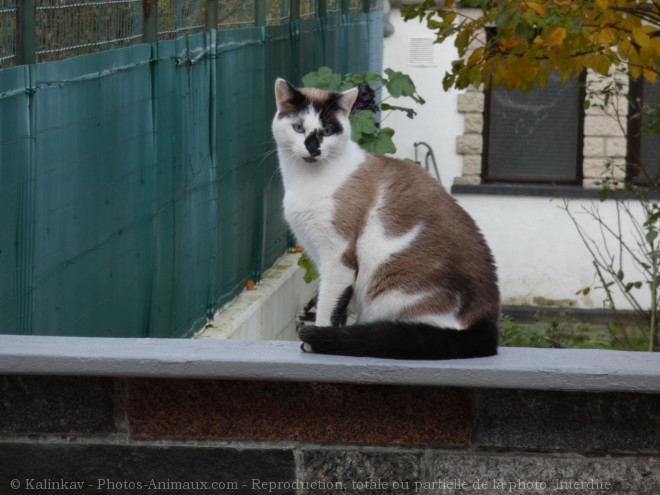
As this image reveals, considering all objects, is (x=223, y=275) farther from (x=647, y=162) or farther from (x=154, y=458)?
(x=647, y=162)

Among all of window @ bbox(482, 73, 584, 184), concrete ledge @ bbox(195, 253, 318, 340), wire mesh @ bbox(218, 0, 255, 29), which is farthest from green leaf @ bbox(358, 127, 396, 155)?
window @ bbox(482, 73, 584, 184)

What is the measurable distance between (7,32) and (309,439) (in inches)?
68.2

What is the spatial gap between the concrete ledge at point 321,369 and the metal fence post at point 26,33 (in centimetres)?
118

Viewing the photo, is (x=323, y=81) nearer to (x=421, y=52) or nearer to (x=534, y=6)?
(x=534, y=6)

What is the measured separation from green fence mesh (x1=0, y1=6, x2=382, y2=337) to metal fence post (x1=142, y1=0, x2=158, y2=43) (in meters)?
0.08

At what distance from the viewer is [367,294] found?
160 inches

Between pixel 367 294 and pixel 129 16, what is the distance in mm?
2026

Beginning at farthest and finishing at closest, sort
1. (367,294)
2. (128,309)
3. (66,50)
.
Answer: (128,309)
(66,50)
(367,294)

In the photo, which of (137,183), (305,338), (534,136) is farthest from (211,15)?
(534,136)

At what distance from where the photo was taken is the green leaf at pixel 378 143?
744cm

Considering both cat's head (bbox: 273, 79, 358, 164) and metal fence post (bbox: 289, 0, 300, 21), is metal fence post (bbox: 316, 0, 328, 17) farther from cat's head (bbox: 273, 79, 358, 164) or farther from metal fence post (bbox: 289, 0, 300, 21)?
cat's head (bbox: 273, 79, 358, 164)

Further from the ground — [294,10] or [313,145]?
[294,10]

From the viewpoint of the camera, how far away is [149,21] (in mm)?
5527

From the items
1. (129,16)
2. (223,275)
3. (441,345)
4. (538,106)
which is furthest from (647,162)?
(441,345)
